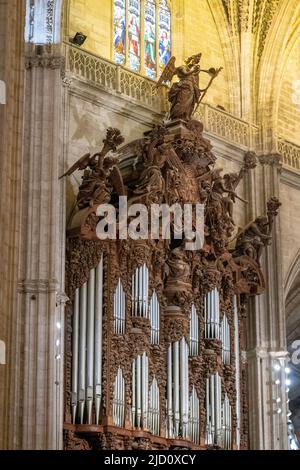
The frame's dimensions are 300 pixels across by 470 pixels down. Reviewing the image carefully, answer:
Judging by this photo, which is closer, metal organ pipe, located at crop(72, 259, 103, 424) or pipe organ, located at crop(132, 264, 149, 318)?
metal organ pipe, located at crop(72, 259, 103, 424)

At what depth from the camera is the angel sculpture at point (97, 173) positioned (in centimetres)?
Result: 2392

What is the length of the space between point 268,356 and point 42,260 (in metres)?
6.58

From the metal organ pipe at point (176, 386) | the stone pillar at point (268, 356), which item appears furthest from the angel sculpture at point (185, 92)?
the metal organ pipe at point (176, 386)

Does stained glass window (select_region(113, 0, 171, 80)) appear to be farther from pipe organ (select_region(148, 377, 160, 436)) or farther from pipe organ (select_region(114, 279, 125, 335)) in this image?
pipe organ (select_region(148, 377, 160, 436))

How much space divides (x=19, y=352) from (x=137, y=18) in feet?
29.8

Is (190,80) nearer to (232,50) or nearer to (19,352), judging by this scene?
(232,50)

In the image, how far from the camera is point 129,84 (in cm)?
2653

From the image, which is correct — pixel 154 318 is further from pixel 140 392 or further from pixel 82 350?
pixel 82 350

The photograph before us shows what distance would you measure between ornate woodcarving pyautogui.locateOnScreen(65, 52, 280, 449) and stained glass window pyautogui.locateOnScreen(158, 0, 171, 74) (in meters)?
2.38

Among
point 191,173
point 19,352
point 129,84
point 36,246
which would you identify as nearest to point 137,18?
point 129,84

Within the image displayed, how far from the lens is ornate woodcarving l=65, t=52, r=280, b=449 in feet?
77.4

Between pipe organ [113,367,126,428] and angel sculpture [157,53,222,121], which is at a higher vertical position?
angel sculpture [157,53,222,121]

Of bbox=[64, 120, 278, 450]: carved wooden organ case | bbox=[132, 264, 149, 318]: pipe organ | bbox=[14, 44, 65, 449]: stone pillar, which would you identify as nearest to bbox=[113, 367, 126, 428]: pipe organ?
bbox=[64, 120, 278, 450]: carved wooden organ case

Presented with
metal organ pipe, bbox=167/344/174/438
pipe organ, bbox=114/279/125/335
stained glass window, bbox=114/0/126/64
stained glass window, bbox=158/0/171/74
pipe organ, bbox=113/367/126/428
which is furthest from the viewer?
stained glass window, bbox=158/0/171/74
